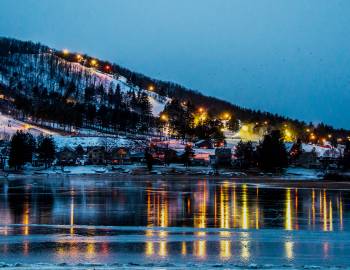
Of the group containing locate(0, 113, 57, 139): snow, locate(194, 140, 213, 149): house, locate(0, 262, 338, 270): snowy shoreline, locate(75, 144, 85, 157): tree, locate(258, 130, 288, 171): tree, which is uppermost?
locate(0, 113, 57, 139): snow

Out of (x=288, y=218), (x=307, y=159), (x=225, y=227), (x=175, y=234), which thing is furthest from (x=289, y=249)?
(x=307, y=159)

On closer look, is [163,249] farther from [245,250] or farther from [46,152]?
[46,152]

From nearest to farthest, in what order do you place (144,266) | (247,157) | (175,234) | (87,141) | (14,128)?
(144,266) < (175,234) < (247,157) < (87,141) < (14,128)

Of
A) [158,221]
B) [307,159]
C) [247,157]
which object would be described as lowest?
[158,221]

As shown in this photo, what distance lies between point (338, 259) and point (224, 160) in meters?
112

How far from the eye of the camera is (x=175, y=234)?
19.1 metres

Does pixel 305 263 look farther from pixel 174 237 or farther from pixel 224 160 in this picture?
pixel 224 160

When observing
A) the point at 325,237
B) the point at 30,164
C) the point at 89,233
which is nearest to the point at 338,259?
the point at 325,237

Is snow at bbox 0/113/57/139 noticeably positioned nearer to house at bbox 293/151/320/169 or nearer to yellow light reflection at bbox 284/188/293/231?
A: house at bbox 293/151/320/169

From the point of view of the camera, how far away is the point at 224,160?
415ft

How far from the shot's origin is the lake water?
14.6m

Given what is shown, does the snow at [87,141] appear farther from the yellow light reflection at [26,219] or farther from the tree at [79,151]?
the yellow light reflection at [26,219]

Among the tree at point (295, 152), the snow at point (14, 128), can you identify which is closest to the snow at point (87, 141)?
the snow at point (14, 128)

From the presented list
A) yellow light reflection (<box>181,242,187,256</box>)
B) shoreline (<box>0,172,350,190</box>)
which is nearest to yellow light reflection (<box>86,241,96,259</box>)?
yellow light reflection (<box>181,242,187,256</box>)
